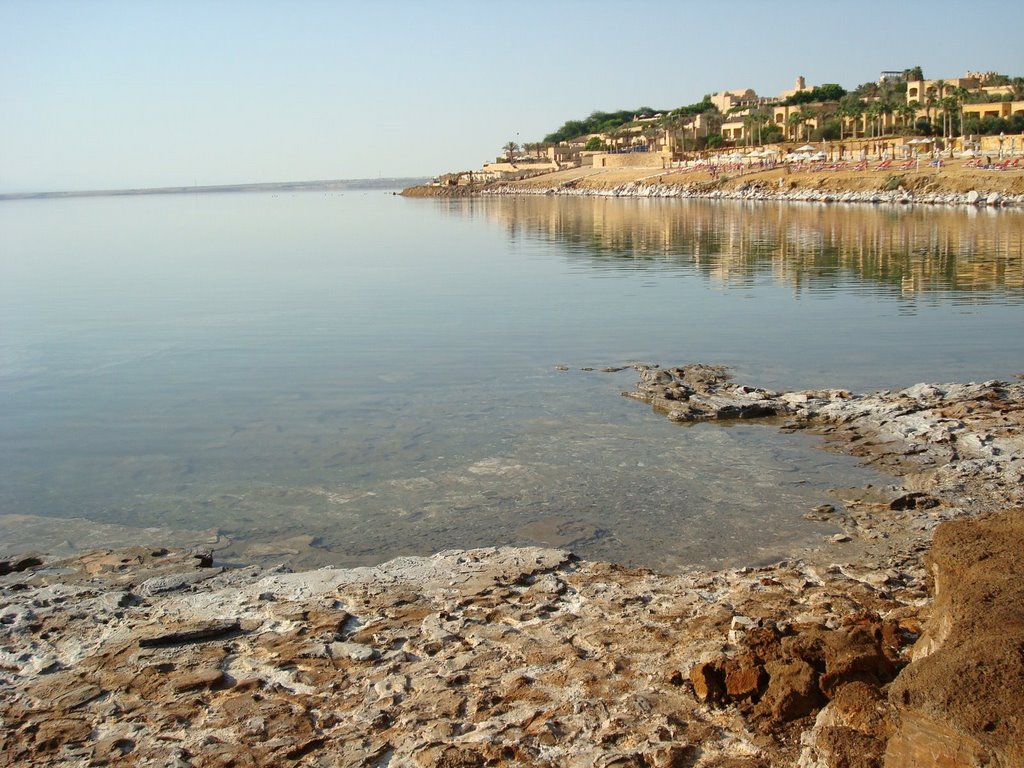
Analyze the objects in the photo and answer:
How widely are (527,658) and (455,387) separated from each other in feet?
31.2

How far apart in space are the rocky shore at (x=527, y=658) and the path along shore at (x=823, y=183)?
51.8 metres

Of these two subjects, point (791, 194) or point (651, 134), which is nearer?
point (791, 194)

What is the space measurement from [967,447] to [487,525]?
5380mm

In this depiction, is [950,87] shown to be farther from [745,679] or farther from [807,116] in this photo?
[745,679]

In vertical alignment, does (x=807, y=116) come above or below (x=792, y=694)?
above

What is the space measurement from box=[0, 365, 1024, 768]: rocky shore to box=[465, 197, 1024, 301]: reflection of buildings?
18.7 meters

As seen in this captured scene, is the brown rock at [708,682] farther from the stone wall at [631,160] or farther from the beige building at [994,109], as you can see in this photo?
the stone wall at [631,160]

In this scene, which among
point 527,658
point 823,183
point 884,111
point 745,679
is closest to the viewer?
point 745,679

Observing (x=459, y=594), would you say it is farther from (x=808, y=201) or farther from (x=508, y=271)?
(x=808, y=201)

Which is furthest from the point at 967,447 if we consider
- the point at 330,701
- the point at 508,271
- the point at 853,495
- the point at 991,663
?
the point at 508,271

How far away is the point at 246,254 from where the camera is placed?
44.4m

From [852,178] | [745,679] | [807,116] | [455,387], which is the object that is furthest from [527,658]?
[807,116]

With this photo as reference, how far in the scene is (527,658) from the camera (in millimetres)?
6273

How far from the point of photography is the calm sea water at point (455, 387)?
968 cm
